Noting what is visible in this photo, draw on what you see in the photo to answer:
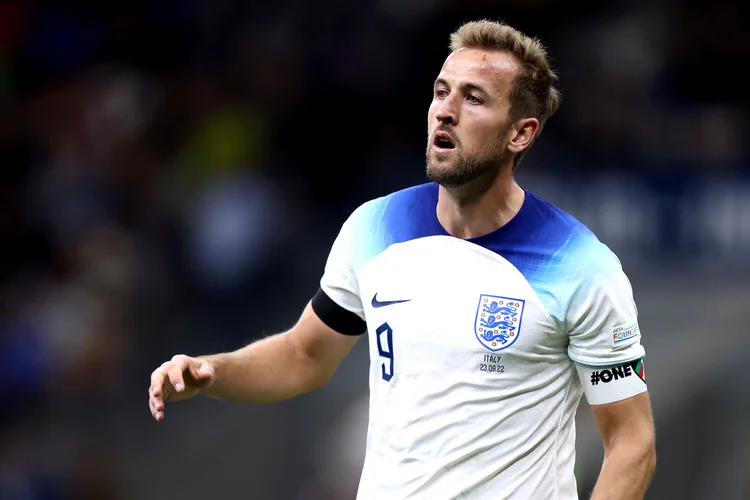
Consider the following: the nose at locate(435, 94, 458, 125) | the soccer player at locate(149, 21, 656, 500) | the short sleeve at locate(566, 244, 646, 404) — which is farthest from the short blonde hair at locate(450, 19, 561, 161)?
the short sleeve at locate(566, 244, 646, 404)

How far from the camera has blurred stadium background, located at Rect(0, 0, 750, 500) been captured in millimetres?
9914

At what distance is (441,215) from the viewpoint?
14.3 ft

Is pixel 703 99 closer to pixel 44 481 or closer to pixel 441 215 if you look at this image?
pixel 44 481

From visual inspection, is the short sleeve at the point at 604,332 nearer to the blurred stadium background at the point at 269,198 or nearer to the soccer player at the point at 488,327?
the soccer player at the point at 488,327

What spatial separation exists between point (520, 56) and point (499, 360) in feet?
3.49

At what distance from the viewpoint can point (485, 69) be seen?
4219 millimetres

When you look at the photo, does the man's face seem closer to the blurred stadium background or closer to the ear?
the ear

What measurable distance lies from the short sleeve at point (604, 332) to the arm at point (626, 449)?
0.14ft

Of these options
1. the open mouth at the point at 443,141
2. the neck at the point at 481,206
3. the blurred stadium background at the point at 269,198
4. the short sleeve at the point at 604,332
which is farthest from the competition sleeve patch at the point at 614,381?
the blurred stadium background at the point at 269,198

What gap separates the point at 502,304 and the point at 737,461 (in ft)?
17.8

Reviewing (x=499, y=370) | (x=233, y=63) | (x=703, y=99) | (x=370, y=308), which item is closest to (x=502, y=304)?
(x=499, y=370)

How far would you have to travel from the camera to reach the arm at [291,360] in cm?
458

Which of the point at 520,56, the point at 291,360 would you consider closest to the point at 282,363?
the point at 291,360

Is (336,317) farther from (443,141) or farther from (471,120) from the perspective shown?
(471,120)
